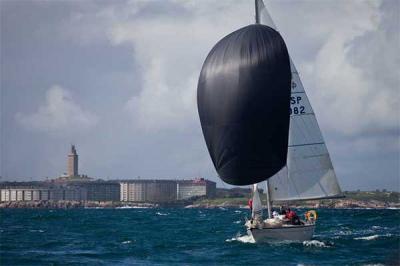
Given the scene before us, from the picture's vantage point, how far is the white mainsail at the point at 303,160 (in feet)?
119

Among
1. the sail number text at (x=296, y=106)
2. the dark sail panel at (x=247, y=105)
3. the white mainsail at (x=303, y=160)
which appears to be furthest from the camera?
the sail number text at (x=296, y=106)

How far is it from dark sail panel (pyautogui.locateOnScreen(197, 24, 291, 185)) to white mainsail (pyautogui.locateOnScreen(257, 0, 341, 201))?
186 centimetres

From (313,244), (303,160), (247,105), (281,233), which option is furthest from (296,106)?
(313,244)

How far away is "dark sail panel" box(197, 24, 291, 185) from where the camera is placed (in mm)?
33375

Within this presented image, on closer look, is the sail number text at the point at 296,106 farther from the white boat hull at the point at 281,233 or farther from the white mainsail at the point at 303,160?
the white boat hull at the point at 281,233

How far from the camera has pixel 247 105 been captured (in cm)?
3325

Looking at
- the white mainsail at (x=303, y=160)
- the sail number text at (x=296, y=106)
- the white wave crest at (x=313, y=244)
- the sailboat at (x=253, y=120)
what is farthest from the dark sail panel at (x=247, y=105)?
the white wave crest at (x=313, y=244)

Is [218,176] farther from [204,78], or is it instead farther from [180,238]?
[180,238]

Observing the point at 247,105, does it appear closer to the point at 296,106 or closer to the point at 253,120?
the point at 253,120

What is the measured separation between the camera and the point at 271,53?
112 feet

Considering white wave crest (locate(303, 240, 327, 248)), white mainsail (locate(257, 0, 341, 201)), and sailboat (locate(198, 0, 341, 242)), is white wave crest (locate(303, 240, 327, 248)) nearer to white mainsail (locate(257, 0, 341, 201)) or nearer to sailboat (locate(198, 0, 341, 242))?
sailboat (locate(198, 0, 341, 242))

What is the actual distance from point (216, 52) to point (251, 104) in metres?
3.16

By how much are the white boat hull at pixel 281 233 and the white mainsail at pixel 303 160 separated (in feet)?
6.67

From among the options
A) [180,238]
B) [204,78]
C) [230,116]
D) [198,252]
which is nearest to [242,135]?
[230,116]
